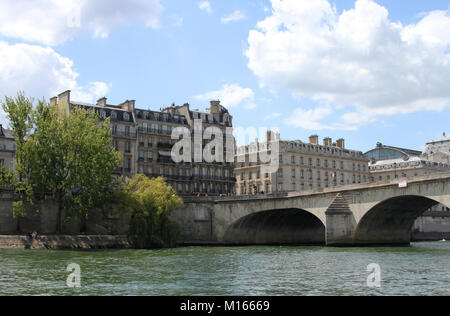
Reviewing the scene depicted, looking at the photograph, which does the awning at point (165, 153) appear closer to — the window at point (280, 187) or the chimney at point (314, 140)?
the window at point (280, 187)

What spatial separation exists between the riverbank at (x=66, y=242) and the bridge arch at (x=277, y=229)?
53.1ft

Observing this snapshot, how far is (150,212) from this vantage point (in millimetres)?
59438

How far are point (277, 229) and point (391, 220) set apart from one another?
1744 cm

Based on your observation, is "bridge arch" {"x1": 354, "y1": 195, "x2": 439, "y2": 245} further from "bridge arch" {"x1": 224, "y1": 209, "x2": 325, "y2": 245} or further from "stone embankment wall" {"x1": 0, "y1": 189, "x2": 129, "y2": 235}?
"stone embankment wall" {"x1": 0, "y1": 189, "x2": 129, "y2": 235}

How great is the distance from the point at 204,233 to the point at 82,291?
150 ft

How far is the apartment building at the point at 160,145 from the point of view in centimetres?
7838

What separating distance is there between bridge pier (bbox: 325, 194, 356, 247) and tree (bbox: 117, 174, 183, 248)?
52.4 ft

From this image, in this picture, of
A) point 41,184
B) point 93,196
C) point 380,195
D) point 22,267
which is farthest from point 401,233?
point 22,267

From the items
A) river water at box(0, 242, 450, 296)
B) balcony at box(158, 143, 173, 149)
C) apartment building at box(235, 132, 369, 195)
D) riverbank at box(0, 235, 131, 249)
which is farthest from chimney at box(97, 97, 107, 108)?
river water at box(0, 242, 450, 296)

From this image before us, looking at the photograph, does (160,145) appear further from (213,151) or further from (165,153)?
(213,151)

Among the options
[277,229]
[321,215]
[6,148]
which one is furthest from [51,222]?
[277,229]

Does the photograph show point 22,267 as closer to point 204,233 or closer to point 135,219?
point 135,219
